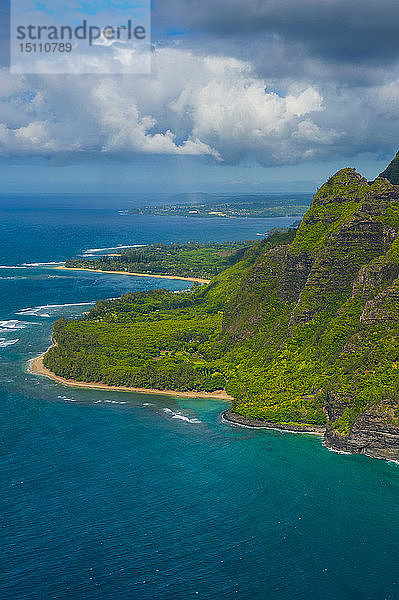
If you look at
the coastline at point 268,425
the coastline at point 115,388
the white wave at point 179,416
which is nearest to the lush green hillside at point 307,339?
the coastline at point 268,425

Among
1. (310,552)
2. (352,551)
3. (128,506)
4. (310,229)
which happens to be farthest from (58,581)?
(310,229)

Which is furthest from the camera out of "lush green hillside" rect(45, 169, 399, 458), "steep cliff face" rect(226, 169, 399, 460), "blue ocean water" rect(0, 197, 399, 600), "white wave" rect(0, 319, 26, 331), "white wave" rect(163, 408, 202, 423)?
"white wave" rect(0, 319, 26, 331)

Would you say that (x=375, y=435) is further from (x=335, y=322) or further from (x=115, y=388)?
(x=115, y=388)

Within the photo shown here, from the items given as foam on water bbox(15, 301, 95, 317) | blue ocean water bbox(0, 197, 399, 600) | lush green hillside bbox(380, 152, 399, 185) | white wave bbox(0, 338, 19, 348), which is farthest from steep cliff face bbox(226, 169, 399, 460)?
foam on water bbox(15, 301, 95, 317)

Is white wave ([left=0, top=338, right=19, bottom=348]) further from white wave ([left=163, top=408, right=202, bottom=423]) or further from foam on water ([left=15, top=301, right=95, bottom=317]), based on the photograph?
white wave ([left=163, top=408, right=202, bottom=423])

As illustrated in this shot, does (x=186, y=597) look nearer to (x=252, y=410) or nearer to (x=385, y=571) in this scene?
(x=385, y=571)

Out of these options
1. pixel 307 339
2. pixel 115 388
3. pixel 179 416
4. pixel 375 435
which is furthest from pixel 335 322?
pixel 115 388

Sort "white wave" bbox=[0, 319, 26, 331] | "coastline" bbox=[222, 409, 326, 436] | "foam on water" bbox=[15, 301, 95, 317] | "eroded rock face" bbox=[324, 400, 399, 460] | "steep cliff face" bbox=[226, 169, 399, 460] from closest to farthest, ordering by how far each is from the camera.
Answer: "eroded rock face" bbox=[324, 400, 399, 460] < "steep cliff face" bbox=[226, 169, 399, 460] < "coastline" bbox=[222, 409, 326, 436] < "white wave" bbox=[0, 319, 26, 331] < "foam on water" bbox=[15, 301, 95, 317]

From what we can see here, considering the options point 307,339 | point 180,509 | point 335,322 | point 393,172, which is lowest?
point 180,509
